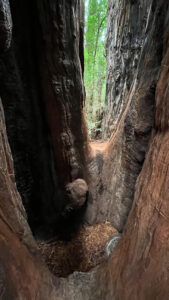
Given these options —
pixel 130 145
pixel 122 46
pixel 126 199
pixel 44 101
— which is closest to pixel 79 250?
pixel 126 199

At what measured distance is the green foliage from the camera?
4.37 meters

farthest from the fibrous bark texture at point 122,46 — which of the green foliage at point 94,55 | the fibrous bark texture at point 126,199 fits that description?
the green foliage at point 94,55

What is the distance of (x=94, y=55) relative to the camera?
5246mm

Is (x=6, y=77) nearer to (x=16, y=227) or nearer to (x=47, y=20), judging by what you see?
(x=47, y=20)

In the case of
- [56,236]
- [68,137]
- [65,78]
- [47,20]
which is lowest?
Result: [56,236]

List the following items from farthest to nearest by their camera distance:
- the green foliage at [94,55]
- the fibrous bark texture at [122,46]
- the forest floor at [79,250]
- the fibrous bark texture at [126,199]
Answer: the green foliage at [94,55]
the fibrous bark texture at [122,46]
the forest floor at [79,250]
the fibrous bark texture at [126,199]

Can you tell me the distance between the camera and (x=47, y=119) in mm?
1582

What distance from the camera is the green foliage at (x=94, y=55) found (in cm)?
437

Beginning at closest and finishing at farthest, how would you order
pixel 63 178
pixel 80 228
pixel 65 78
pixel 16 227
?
pixel 16 227, pixel 65 78, pixel 63 178, pixel 80 228

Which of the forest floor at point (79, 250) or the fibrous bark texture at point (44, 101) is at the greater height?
the fibrous bark texture at point (44, 101)

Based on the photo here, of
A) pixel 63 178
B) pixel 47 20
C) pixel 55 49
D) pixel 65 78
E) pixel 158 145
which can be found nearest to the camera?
pixel 158 145

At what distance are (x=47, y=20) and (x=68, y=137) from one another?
3.29 feet

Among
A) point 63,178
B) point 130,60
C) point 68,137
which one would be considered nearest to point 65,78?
point 68,137

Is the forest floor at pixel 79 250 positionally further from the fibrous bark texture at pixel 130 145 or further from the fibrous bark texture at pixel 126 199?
the fibrous bark texture at pixel 126 199
